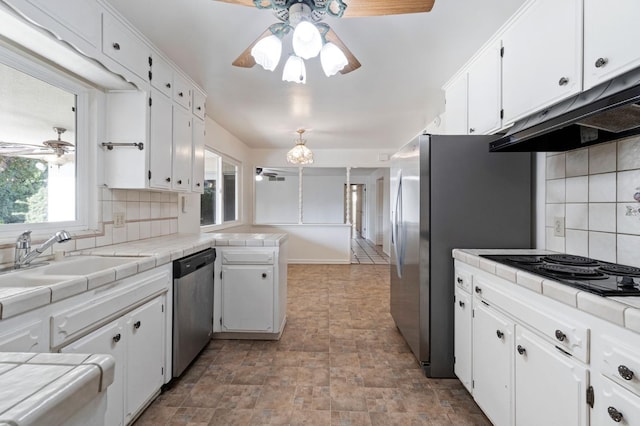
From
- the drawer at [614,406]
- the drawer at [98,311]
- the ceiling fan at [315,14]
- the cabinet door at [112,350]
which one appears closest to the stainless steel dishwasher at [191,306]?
the drawer at [98,311]

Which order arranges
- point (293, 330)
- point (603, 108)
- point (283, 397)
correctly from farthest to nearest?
point (293, 330) < point (283, 397) < point (603, 108)

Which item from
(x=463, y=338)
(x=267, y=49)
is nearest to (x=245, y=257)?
(x=267, y=49)

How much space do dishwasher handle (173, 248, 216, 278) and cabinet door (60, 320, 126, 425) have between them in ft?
1.71

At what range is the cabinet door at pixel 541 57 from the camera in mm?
1342

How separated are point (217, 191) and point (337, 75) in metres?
2.69

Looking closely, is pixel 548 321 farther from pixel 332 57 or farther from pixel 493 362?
pixel 332 57

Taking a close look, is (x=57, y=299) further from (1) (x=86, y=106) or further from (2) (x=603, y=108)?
(2) (x=603, y=108)

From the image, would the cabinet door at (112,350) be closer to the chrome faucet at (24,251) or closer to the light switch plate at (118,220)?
the chrome faucet at (24,251)

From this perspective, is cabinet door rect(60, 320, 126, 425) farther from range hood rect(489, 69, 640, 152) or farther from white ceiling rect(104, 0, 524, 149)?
range hood rect(489, 69, 640, 152)

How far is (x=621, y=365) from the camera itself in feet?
2.75

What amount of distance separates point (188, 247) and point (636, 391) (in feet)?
7.17

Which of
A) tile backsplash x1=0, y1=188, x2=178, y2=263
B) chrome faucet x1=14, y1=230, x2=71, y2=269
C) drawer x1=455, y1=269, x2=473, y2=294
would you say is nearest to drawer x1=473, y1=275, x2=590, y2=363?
drawer x1=455, y1=269, x2=473, y2=294

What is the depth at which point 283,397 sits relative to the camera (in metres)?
1.81

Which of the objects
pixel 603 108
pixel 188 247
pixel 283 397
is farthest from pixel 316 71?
pixel 283 397
